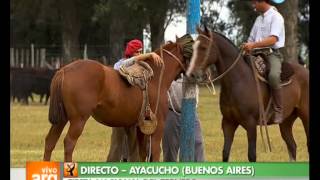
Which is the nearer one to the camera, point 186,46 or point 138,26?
point 186,46

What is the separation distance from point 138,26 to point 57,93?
32.2 m

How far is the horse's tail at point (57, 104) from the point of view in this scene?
8.23 m

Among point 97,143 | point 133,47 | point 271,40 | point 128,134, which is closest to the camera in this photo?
point 271,40

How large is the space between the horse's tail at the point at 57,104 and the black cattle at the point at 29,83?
67.6 ft

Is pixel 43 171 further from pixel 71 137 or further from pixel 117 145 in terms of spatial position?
pixel 117 145

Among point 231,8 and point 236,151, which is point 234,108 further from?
point 231,8

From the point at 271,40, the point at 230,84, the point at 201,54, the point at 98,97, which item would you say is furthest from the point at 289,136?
the point at 98,97

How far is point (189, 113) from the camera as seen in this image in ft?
29.9

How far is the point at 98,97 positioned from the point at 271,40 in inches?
92.1

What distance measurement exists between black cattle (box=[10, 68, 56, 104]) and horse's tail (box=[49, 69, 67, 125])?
20590mm

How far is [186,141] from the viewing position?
9117 mm

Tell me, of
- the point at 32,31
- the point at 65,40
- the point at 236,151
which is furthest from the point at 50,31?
the point at 236,151

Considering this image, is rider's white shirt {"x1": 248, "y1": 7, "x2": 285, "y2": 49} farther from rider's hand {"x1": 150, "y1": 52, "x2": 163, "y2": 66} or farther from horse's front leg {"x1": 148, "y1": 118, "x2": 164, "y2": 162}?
horse's front leg {"x1": 148, "y1": 118, "x2": 164, "y2": 162}

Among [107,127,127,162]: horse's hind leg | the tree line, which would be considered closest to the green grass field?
[107,127,127,162]: horse's hind leg
